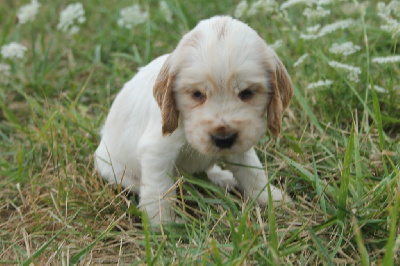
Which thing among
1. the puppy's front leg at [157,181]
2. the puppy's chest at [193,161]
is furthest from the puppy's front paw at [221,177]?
the puppy's front leg at [157,181]

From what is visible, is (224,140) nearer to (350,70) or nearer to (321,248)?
(321,248)

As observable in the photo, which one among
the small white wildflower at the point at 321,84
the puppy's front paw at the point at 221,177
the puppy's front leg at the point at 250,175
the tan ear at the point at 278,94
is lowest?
the puppy's front paw at the point at 221,177

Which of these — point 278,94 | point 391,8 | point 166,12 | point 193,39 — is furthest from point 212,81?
point 166,12

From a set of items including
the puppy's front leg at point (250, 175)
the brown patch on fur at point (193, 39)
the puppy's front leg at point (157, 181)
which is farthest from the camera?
the puppy's front leg at point (250, 175)

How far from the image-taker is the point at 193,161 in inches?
154

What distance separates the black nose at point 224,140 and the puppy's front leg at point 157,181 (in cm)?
50

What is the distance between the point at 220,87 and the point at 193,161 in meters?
0.88

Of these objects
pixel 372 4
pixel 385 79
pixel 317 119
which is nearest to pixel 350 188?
pixel 317 119

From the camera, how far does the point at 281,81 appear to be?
11.6 feet

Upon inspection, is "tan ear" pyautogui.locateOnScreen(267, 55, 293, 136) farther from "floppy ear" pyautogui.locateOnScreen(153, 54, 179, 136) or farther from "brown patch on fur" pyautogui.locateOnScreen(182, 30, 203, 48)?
"floppy ear" pyautogui.locateOnScreen(153, 54, 179, 136)

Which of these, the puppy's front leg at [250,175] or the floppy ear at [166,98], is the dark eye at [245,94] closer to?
the floppy ear at [166,98]

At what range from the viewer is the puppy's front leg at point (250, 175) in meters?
4.02

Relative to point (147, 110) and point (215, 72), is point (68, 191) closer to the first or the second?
point (147, 110)

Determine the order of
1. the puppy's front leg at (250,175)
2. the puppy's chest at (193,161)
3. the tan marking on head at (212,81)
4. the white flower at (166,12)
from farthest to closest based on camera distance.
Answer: the white flower at (166,12) → the puppy's front leg at (250,175) → the puppy's chest at (193,161) → the tan marking on head at (212,81)
